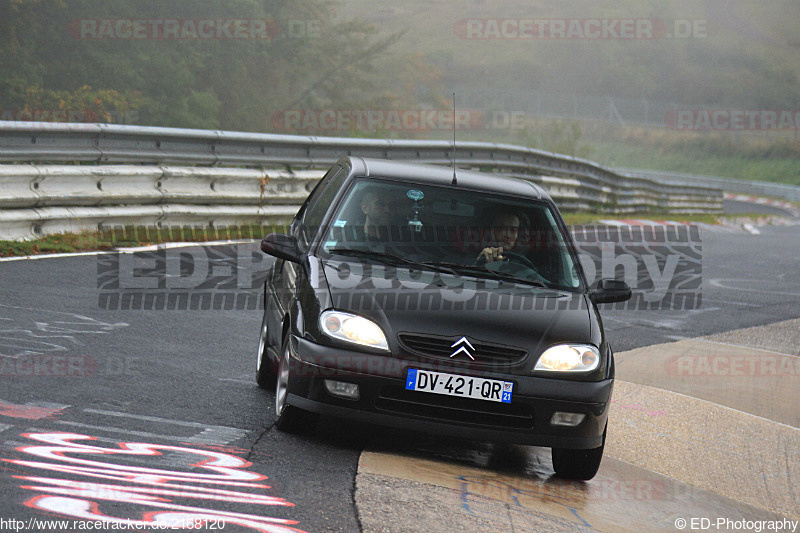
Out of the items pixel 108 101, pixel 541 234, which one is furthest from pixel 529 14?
pixel 541 234

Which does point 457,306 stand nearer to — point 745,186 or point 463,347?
point 463,347

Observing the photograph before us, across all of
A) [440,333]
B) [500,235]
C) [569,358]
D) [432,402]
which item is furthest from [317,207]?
[569,358]

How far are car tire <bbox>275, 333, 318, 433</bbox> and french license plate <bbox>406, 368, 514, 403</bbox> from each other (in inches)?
25.9

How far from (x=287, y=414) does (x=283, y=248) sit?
1096mm

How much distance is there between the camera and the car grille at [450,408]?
5.29 meters

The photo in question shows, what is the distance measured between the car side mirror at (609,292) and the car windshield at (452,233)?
129 mm

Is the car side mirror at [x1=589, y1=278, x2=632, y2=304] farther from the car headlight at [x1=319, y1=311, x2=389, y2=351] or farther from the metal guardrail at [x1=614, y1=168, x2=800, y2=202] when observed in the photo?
the metal guardrail at [x1=614, y1=168, x2=800, y2=202]

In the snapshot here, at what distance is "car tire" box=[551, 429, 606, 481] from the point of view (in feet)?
18.3

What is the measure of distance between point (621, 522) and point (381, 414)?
4.17 ft

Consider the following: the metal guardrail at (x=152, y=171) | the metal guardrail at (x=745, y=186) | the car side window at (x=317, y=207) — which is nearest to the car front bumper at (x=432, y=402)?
the car side window at (x=317, y=207)

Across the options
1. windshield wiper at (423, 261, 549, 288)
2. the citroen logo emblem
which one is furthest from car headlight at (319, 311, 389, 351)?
windshield wiper at (423, 261, 549, 288)

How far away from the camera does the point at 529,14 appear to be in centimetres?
14612

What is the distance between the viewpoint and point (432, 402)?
5.30 m

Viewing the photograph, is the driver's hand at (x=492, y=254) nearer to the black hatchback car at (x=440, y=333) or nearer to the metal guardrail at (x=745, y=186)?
the black hatchback car at (x=440, y=333)
